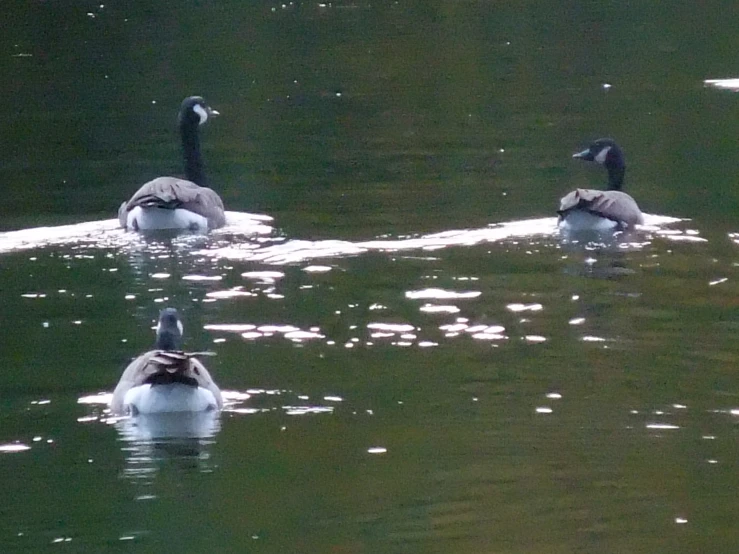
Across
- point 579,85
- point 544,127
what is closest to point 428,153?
point 544,127

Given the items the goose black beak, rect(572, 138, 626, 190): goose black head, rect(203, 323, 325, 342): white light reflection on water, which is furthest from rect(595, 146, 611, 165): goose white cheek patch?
rect(203, 323, 325, 342): white light reflection on water

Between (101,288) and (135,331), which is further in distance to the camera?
(101,288)

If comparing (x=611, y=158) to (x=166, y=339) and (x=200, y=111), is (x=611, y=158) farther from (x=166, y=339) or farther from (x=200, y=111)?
(x=166, y=339)

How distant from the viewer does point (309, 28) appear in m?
42.8

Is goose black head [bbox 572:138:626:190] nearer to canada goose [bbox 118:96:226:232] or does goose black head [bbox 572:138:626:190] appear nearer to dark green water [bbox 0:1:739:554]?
dark green water [bbox 0:1:739:554]

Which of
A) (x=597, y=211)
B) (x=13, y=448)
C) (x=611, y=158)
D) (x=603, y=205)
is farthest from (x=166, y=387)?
(x=611, y=158)

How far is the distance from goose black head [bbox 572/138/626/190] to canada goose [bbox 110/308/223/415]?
10.1m

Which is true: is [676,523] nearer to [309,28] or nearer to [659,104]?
[659,104]

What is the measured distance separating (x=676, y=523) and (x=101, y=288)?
313 inches

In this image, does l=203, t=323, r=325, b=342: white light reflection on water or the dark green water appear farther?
l=203, t=323, r=325, b=342: white light reflection on water

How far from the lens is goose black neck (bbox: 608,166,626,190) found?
21219 millimetres

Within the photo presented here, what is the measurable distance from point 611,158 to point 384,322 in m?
7.42

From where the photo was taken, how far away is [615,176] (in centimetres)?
2127

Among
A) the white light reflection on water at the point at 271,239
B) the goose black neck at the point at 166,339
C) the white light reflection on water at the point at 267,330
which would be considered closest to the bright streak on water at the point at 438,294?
the white light reflection on water at the point at 267,330
